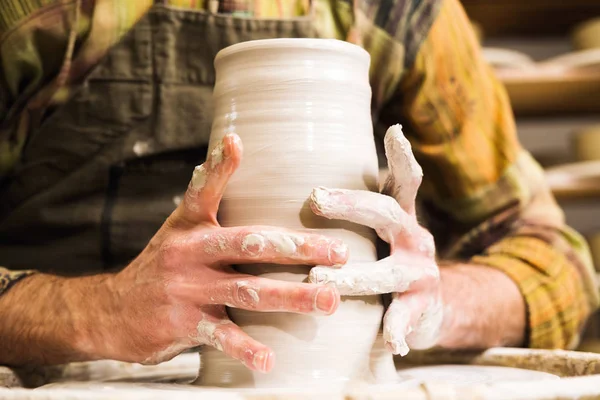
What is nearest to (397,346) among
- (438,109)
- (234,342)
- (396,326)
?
(396,326)

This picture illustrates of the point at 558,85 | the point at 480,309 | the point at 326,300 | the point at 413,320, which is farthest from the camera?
the point at 558,85

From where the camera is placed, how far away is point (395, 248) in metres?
0.57

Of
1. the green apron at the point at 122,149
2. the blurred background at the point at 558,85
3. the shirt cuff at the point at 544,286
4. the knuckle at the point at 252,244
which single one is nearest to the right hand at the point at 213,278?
the knuckle at the point at 252,244

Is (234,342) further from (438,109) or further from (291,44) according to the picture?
(438,109)

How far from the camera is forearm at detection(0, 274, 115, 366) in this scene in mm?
634

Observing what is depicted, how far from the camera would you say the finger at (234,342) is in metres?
0.48

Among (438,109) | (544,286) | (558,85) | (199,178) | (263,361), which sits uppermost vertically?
(199,178)

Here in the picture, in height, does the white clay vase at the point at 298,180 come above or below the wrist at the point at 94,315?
above

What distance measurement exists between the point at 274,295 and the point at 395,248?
0.13m

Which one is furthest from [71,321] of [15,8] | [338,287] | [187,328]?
[15,8]

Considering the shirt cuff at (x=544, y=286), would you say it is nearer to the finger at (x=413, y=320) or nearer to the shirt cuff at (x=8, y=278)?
the finger at (x=413, y=320)

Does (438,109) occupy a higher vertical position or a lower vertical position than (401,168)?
lower

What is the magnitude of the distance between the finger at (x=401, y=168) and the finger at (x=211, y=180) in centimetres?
13

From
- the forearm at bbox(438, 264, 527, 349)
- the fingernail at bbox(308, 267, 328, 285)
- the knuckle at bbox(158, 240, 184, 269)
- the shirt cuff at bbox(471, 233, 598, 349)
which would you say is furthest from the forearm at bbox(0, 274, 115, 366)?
the shirt cuff at bbox(471, 233, 598, 349)
